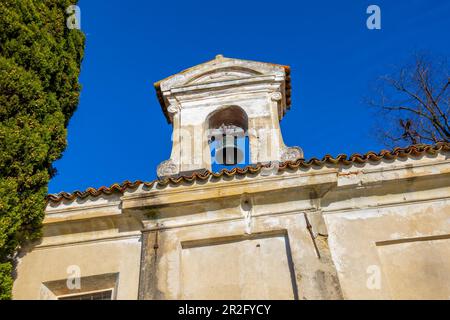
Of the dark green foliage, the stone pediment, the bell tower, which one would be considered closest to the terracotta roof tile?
the dark green foliage

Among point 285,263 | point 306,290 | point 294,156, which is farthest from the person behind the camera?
point 294,156

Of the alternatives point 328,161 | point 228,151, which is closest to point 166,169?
point 228,151

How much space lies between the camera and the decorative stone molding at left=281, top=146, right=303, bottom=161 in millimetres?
8641

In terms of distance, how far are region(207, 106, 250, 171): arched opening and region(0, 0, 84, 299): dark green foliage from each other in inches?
125

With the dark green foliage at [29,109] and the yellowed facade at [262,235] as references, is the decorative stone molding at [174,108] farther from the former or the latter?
the yellowed facade at [262,235]

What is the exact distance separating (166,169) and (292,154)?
2.59 m

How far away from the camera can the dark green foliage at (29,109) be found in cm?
654

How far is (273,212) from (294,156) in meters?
2.05

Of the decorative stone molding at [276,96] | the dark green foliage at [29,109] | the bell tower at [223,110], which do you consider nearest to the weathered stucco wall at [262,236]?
the dark green foliage at [29,109]

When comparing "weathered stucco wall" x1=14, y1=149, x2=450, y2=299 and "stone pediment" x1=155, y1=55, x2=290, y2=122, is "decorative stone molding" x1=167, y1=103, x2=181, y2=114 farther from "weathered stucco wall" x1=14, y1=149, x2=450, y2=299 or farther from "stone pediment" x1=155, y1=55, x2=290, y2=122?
"weathered stucco wall" x1=14, y1=149, x2=450, y2=299

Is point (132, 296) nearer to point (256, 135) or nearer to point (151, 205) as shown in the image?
point (151, 205)

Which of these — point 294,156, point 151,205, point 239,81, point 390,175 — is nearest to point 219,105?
point 239,81

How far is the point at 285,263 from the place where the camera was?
21.3 ft

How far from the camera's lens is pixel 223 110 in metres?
10.1
